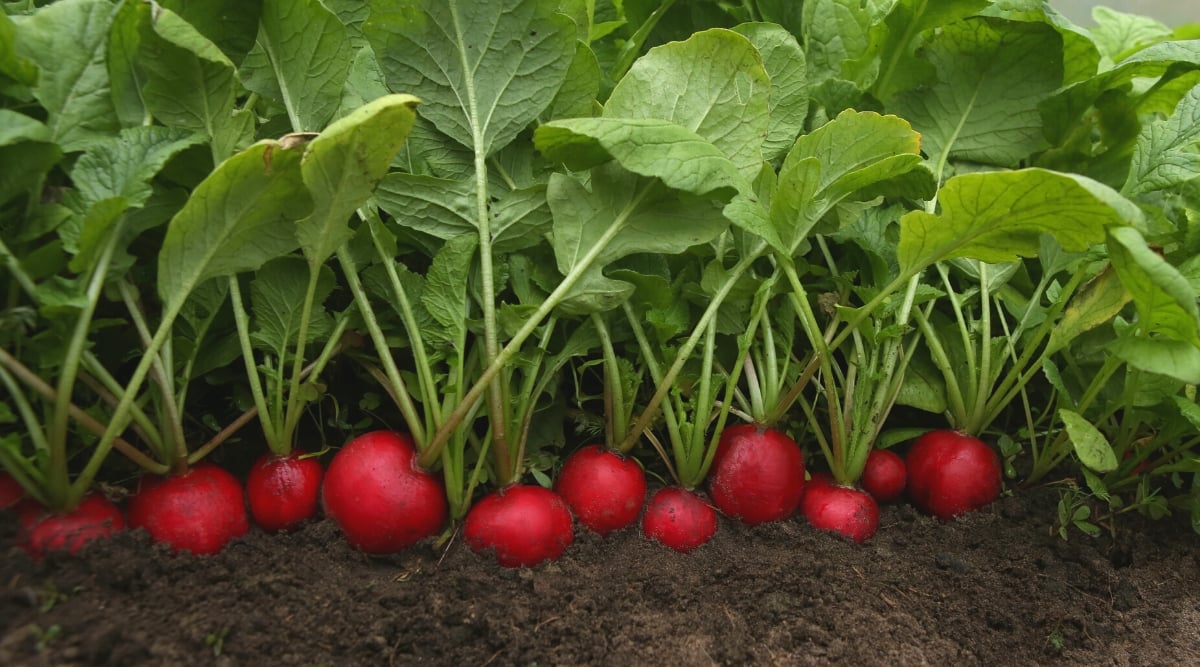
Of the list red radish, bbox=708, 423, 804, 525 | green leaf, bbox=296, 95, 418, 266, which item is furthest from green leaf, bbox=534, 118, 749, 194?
red radish, bbox=708, 423, 804, 525

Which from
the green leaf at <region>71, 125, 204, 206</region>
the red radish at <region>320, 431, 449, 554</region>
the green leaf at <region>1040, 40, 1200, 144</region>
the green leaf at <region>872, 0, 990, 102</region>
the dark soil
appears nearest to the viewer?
the dark soil

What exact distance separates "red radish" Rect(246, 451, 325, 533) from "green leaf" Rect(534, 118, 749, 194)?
559 millimetres

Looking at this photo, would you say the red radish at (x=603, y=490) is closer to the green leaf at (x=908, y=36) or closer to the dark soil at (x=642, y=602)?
the dark soil at (x=642, y=602)

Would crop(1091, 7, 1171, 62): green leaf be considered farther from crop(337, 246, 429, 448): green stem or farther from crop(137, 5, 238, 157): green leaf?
crop(137, 5, 238, 157): green leaf

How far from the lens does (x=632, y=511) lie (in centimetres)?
116

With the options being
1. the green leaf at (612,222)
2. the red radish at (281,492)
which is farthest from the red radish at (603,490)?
the red radish at (281,492)

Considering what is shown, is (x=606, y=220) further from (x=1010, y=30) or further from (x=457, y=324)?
(x=1010, y=30)

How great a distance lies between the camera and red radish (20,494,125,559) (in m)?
0.85

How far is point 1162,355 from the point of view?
3.34 feet

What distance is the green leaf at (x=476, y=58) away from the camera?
1069 millimetres

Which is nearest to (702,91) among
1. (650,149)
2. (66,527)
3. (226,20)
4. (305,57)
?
(650,149)

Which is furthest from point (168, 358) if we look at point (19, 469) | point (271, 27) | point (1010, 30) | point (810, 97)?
point (1010, 30)

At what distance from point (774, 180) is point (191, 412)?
957mm

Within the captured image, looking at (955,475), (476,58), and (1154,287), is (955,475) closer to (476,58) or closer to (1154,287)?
(1154,287)
